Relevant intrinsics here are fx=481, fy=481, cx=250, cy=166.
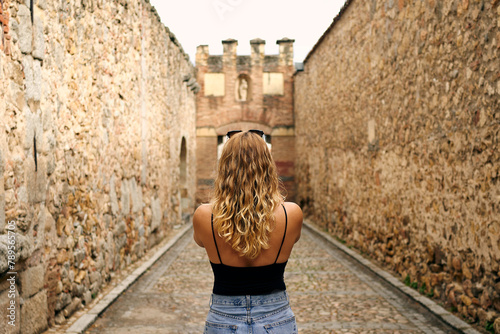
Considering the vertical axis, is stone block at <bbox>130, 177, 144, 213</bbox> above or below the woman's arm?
below

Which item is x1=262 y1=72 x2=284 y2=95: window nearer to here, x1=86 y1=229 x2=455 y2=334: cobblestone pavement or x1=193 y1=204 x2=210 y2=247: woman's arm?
x1=86 y1=229 x2=455 y2=334: cobblestone pavement

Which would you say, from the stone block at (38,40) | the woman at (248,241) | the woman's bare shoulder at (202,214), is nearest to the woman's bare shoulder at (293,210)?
the woman at (248,241)

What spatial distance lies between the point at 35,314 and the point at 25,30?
209cm

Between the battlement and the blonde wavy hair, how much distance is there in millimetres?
13756

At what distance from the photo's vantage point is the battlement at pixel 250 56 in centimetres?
1515

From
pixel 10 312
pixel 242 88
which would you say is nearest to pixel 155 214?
pixel 10 312

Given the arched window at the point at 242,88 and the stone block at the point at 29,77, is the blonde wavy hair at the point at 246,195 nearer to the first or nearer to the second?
the stone block at the point at 29,77

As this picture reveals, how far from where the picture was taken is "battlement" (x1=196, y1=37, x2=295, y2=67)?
15.1m

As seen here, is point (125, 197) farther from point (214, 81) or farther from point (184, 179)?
point (214, 81)

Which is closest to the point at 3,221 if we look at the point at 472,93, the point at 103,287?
the point at 103,287

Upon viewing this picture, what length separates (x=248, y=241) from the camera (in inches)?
66.8

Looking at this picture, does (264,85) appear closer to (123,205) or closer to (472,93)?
(123,205)

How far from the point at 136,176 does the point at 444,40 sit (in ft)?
15.1

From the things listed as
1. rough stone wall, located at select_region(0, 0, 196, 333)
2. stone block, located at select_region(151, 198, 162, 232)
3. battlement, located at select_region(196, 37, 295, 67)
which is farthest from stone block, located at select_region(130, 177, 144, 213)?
battlement, located at select_region(196, 37, 295, 67)
